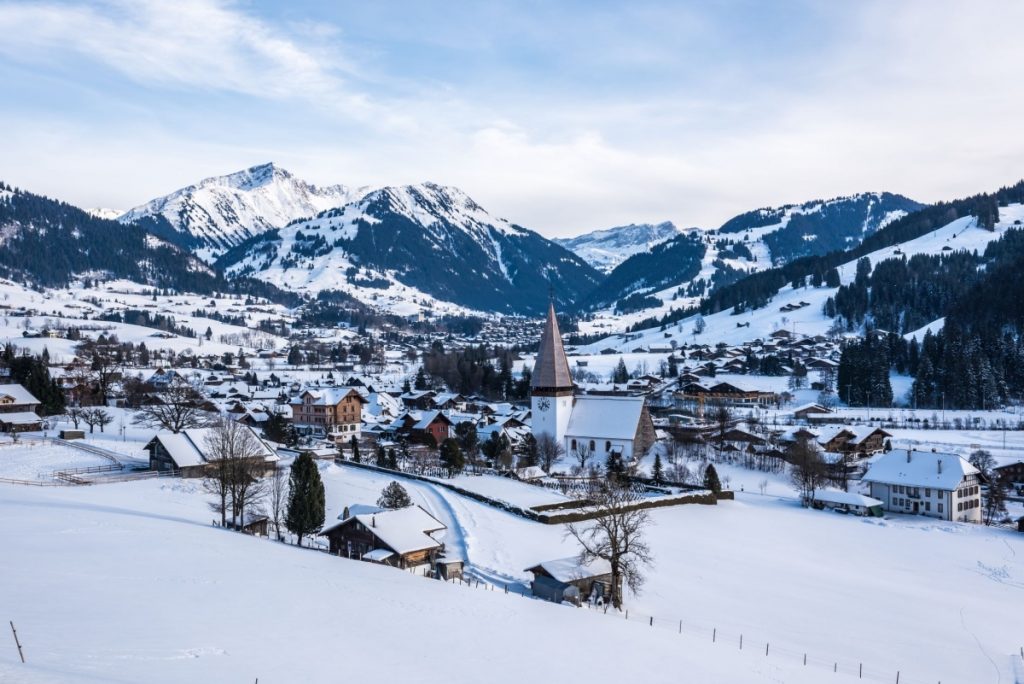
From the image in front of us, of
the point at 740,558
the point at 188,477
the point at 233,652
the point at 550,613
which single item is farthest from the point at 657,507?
the point at 233,652

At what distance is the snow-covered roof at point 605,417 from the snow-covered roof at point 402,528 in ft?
85.1

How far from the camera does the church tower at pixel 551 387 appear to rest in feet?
175

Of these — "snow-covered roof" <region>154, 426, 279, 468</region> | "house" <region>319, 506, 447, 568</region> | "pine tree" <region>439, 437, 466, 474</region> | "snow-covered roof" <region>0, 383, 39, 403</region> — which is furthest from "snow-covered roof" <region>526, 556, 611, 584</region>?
"snow-covered roof" <region>0, 383, 39, 403</region>

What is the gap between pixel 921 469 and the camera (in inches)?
1897

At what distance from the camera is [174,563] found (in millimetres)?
21234

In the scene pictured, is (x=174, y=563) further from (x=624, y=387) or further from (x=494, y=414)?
(x=624, y=387)

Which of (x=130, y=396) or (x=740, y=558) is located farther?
(x=130, y=396)

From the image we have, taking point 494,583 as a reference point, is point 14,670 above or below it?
above

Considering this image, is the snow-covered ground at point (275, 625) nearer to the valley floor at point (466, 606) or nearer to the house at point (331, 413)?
the valley floor at point (466, 606)

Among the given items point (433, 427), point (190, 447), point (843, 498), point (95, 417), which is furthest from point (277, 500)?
point (433, 427)

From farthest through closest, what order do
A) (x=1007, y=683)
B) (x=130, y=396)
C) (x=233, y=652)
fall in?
(x=130, y=396) < (x=1007, y=683) < (x=233, y=652)

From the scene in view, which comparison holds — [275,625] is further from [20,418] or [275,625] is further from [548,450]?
[20,418]

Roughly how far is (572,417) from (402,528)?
93.8 ft

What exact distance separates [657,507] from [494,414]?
43.6m
